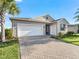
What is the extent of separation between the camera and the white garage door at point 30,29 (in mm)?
21922

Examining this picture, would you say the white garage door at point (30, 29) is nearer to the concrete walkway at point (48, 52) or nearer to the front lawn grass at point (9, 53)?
the concrete walkway at point (48, 52)

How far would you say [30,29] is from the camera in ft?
74.8

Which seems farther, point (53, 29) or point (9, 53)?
point (53, 29)

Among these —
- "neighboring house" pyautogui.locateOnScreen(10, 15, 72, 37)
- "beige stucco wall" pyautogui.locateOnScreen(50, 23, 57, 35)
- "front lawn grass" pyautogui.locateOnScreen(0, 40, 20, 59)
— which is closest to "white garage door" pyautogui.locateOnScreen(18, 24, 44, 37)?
"neighboring house" pyautogui.locateOnScreen(10, 15, 72, 37)

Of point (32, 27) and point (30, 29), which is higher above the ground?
point (32, 27)

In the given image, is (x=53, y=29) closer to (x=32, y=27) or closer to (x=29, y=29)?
(x=32, y=27)

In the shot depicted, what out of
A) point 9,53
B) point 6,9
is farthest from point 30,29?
point 9,53

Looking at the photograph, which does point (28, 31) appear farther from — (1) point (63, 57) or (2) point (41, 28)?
(1) point (63, 57)

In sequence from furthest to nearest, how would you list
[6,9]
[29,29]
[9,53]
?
[29,29] < [6,9] < [9,53]

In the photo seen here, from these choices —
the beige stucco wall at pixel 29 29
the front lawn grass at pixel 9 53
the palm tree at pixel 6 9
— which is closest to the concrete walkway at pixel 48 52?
the front lawn grass at pixel 9 53

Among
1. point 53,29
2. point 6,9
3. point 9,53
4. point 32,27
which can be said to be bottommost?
point 9,53

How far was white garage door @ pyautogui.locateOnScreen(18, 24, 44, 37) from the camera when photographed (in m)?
21.9

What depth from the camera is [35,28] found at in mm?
23250

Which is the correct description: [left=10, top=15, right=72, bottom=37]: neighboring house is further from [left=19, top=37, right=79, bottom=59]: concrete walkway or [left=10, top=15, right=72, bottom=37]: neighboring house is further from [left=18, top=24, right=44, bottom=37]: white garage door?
[left=19, top=37, right=79, bottom=59]: concrete walkway
